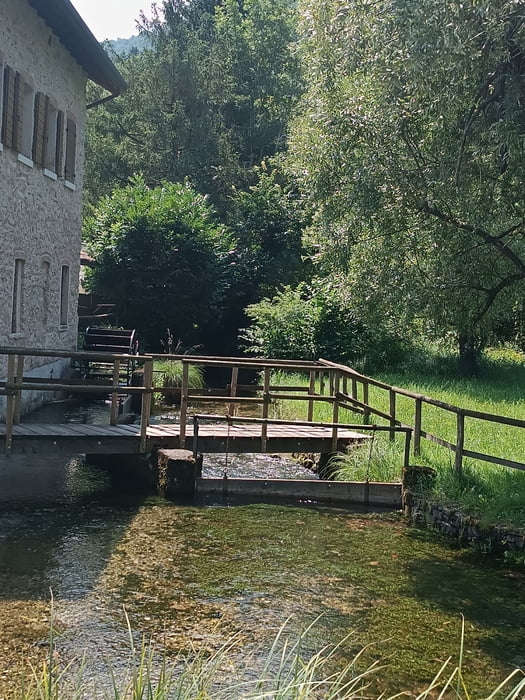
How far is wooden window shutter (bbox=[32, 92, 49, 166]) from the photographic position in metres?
14.9

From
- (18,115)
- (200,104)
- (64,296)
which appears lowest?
(64,296)

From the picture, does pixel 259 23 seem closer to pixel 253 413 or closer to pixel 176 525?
pixel 253 413

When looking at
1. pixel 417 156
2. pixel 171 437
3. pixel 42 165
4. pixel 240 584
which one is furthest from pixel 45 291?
pixel 240 584

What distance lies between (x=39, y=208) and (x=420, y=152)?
28.7ft

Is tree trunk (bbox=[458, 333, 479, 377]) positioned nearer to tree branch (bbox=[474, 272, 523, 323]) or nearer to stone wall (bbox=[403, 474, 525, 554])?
stone wall (bbox=[403, 474, 525, 554])

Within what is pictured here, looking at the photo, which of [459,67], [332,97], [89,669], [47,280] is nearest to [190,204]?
[47,280]

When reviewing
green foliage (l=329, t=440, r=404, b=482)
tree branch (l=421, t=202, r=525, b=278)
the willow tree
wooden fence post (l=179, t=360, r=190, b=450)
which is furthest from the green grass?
tree branch (l=421, t=202, r=525, b=278)

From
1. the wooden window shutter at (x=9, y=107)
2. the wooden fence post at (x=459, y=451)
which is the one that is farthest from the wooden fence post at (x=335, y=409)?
the wooden window shutter at (x=9, y=107)

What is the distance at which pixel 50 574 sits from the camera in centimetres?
757

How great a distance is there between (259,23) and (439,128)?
1483 inches

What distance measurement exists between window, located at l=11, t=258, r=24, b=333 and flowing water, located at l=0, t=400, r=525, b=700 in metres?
4.59

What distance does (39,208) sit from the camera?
50.8 feet

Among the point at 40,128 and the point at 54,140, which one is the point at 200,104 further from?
the point at 40,128

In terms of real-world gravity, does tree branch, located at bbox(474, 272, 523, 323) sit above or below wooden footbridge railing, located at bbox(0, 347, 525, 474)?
above
